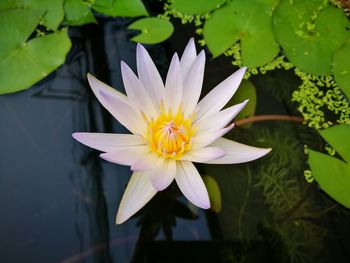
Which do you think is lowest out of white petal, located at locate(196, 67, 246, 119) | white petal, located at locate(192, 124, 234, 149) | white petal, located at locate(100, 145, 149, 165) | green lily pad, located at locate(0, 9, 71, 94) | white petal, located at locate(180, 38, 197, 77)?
white petal, located at locate(100, 145, 149, 165)

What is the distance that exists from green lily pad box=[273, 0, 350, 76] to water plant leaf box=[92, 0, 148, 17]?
0.74 m

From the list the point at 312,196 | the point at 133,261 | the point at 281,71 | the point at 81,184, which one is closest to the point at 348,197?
the point at 312,196

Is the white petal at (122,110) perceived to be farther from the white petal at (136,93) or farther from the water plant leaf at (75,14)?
the water plant leaf at (75,14)

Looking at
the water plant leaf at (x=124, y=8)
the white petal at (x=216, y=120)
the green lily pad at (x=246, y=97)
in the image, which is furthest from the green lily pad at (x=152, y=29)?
the white petal at (x=216, y=120)

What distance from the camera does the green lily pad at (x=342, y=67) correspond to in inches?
80.3

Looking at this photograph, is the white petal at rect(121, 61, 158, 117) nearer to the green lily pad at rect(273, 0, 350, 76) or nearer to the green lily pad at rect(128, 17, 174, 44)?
the green lily pad at rect(128, 17, 174, 44)

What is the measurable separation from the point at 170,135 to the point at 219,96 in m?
0.29

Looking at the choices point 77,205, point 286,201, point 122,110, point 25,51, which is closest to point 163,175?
point 122,110

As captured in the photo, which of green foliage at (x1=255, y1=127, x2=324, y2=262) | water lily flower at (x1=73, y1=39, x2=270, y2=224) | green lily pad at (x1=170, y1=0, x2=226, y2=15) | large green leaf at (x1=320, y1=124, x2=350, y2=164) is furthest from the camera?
green lily pad at (x1=170, y1=0, x2=226, y2=15)

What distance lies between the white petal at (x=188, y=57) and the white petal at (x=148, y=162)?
0.36 m

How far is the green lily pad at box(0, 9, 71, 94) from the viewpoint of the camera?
1957 millimetres

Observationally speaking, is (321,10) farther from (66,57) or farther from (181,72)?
(66,57)

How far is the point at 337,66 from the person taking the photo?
207 centimetres

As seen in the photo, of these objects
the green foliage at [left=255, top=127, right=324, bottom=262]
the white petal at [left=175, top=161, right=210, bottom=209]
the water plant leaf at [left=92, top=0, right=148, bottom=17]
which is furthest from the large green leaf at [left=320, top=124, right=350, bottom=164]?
the water plant leaf at [left=92, top=0, right=148, bottom=17]
